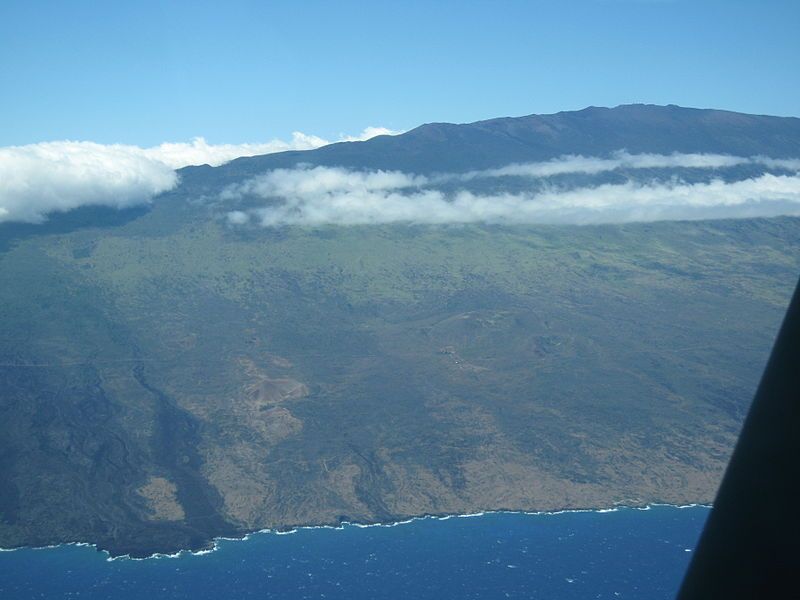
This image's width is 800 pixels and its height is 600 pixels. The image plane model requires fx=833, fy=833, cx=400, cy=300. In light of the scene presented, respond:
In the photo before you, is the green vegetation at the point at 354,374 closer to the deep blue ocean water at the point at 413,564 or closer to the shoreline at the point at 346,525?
the shoreline at the point at 346,525

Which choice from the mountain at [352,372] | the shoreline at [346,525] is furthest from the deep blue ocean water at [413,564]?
the mountain at [352,372]

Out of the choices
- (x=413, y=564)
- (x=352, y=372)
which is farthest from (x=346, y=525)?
(x=352, y=372)

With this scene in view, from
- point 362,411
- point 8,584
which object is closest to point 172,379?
point 362,411

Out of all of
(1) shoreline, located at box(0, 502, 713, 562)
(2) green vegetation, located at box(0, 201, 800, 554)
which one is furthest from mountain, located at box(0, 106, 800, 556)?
(1) shoreline, located at box(0, 502, 713, 562)

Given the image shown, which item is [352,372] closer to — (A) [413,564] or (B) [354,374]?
(B) [354,374]

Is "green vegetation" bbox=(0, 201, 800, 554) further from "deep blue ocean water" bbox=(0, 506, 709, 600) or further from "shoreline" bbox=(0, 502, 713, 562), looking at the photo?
"deep blue ocean water" bbox=(0, 506, 709, 600)

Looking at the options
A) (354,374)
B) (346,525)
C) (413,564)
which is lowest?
(346,525)
